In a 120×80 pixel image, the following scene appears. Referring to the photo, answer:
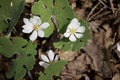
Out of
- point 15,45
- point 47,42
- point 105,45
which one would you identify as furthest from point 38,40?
point 105,45

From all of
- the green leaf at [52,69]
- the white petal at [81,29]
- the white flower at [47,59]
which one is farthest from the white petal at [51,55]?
the white petal at [81,29]

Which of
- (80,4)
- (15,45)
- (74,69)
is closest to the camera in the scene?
(15,45)

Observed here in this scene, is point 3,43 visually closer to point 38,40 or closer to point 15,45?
point 15,45

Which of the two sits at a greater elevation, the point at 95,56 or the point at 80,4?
the point at 80,4

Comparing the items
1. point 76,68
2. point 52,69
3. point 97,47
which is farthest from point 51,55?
point 97,47

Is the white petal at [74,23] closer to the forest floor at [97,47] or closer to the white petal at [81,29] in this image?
the white petal at [81,29]

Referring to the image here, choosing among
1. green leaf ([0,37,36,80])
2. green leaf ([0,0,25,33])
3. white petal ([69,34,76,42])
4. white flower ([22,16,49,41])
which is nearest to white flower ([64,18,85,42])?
white petal ([69,34,76,42])
